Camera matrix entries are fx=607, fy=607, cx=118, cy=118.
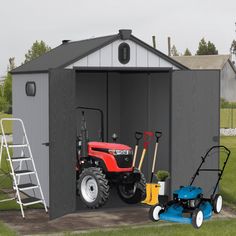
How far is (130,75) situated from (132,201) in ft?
10.1

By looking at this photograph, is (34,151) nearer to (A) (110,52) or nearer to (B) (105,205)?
(B) (105,205)

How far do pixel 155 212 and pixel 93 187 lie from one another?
155cm

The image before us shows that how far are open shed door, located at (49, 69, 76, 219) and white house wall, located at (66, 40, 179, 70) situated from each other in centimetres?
44

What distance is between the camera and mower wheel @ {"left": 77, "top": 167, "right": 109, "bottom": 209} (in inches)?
396

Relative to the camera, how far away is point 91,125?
13.2m

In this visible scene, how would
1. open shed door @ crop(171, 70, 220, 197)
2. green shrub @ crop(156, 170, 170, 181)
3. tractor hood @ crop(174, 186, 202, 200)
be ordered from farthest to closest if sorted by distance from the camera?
green shrub @ crop(156, 170, 170, 181) < open shed door @ crop(171, 70, 220, 197) < tractor hood @ crop(174, 186, 202, 200)

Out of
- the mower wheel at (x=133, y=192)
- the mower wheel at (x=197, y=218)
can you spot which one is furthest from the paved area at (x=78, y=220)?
the mower wheel at (x=197, y=218)

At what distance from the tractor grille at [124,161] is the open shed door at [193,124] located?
30.0 inches

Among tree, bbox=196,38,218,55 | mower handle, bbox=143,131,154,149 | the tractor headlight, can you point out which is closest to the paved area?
the tractor headlight

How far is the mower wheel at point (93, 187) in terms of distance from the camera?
33.0 ft

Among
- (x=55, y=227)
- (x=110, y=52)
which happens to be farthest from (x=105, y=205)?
(x=110, y=52)

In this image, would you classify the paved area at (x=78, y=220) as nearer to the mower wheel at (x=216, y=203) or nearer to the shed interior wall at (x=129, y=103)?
the mower wheel at (x=216, y=203)

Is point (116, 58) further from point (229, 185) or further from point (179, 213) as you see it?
point (229, 185)

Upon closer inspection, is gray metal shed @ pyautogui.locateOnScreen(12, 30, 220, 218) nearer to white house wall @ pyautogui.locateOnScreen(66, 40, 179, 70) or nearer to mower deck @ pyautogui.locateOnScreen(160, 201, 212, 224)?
white house wall @ pyautogui.locateOnScreen(66, 40, 179, 70)
